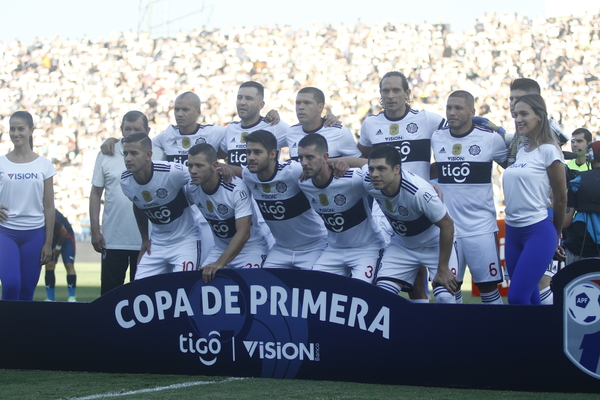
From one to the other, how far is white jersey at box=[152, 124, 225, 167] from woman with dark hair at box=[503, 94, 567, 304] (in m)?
2.85

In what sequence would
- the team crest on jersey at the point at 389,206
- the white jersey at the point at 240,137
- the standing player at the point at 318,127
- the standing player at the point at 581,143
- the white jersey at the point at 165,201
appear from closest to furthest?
the team crest on jersey at the point at 389,206 < the white jersey at the point at 165,201 < the standing player at the point at 318,127 < the white jersey at the point at 240,137 < the standing player at the point at 581,143

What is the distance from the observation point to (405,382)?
16.3 ft

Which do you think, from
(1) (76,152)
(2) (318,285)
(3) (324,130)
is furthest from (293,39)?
(2) (318,285)

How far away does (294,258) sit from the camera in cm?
639

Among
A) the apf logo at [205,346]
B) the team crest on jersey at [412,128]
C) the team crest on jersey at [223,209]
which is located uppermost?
the team crest on jersey at [412,128]

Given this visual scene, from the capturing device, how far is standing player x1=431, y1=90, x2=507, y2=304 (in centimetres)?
623

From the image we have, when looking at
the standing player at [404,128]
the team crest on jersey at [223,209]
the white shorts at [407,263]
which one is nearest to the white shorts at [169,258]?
the team crest on jersey at [223,209]

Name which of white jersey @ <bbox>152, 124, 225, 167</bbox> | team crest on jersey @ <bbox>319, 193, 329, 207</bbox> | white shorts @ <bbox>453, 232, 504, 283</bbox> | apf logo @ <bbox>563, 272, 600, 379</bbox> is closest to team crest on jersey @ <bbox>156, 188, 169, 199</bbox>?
white jersey @ <bbox>152, 124, 225, 167</bbox>

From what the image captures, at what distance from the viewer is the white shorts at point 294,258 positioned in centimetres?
638

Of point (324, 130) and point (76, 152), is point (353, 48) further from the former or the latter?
point (324, 130)

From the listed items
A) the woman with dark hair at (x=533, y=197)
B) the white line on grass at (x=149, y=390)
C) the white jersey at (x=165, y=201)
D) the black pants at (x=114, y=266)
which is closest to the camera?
the white line on grass at (x=149, y=390)

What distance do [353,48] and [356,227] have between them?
837 inches

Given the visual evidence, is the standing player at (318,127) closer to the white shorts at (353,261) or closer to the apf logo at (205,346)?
the white shorts at (353,261)

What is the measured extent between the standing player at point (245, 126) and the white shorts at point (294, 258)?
3.31 feet
